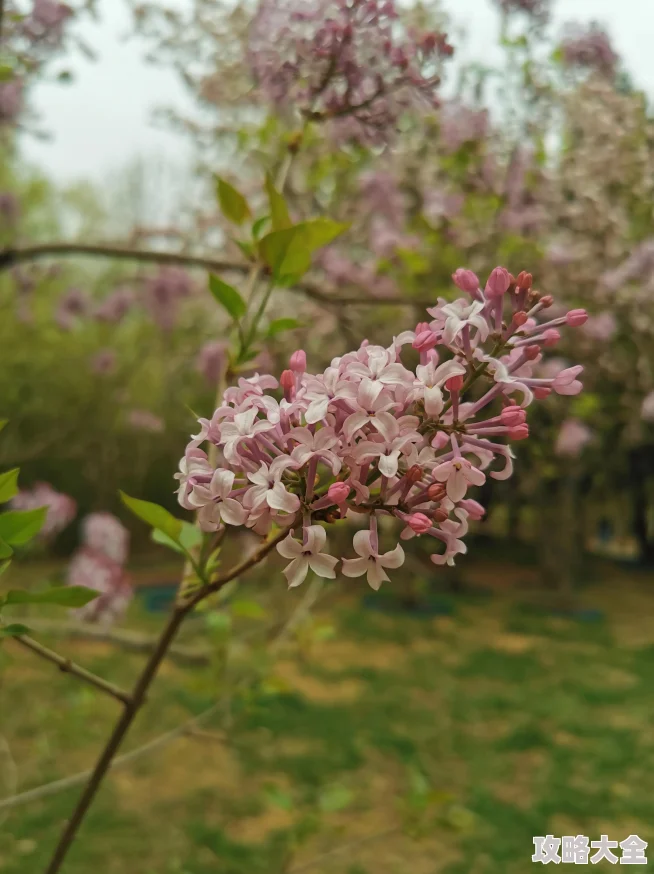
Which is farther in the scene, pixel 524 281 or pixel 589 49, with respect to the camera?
pixel 589 49

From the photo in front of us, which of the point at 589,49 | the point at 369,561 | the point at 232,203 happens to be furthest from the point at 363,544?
the point at 589,49

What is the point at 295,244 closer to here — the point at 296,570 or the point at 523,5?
the point at 296,570

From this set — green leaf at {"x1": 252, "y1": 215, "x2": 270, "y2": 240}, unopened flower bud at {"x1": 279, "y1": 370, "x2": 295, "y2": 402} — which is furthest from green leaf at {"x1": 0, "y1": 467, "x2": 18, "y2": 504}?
green leaf at {"x1": 252, "y1": 215, "x2": 270, "y2": 240}

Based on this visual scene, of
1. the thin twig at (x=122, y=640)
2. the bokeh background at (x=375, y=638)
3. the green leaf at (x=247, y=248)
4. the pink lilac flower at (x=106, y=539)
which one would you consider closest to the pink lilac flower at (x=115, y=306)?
the bokeh background at (x=375, y=638)

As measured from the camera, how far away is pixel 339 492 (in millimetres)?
650

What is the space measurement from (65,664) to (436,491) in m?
0.47

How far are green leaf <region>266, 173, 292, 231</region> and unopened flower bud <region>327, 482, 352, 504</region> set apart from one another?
0.43m

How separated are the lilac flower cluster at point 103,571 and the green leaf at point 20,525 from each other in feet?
4.39

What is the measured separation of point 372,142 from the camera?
4.45 ft

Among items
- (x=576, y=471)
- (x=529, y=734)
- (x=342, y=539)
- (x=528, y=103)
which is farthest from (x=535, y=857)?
(x=576, y=471)

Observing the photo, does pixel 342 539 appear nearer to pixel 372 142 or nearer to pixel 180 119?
pixel 180 119

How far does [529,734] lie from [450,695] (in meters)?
0.90

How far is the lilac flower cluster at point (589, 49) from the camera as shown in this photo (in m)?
2.96

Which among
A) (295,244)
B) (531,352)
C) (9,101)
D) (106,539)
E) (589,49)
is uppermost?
(589,49)
